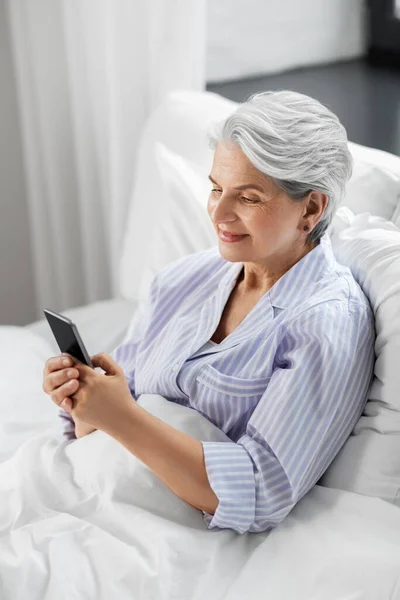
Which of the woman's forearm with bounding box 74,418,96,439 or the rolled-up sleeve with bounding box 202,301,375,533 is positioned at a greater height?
the rolled-up sleeve with bounding box 202,301,375,533

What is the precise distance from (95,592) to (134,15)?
1.58 meters

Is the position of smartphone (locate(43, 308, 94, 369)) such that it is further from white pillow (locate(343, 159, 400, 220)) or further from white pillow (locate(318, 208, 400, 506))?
white pillow (locate(343, 159, 400, 220))

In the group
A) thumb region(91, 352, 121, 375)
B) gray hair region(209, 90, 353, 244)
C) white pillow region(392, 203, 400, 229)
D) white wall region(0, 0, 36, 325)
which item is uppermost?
gray hair region(209, 90, 353, 244)

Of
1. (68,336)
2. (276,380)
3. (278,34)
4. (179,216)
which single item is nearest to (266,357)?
(276,380)

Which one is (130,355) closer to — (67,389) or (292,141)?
(67,389)

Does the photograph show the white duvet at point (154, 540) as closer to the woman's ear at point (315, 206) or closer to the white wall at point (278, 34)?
the woman's ear at point (315, 206)

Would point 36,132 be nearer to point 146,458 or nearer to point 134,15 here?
point 134,15

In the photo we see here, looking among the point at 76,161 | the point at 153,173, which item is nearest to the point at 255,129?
the point at 153,173

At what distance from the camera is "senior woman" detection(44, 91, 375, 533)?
1297mm

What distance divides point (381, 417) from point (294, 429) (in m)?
0.15

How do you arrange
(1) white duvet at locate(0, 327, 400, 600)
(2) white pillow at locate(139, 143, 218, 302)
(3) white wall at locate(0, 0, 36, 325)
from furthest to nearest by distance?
(3) white wall at locate(0, 0, 36, 325), (2) white pillow at locate(139, 143, 218, 302), (1) white duvet at locate(0, 327, 400, 600)

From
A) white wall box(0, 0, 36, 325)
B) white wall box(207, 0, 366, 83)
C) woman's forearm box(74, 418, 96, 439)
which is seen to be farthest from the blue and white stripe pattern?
white wall box(0, 0, 36, 325)

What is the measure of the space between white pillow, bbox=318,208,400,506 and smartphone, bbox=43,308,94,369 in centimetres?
42

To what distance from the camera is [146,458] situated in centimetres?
132
